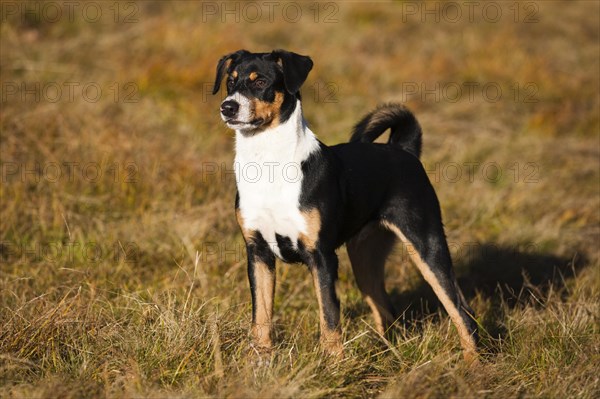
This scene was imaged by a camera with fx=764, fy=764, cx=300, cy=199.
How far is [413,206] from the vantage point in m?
4.64

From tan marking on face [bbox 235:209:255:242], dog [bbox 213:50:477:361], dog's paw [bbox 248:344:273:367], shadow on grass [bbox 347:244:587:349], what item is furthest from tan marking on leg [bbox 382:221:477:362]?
dog's paw [bbox 248:344:273:367]

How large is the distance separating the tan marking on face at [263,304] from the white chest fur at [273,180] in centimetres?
17

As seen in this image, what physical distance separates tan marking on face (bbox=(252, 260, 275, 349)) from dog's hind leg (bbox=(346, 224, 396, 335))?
889 mm

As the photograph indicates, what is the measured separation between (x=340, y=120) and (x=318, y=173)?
5111 mm

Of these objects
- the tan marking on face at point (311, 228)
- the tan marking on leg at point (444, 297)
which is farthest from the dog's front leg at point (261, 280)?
the tan marking on leg at point (444, 297)

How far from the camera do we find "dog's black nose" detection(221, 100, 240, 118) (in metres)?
4.06

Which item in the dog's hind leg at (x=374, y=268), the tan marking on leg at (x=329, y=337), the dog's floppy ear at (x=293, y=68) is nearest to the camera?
the tan marking on leg at (x=329, y=337)

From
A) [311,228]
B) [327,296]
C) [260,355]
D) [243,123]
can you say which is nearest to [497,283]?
[327,296]

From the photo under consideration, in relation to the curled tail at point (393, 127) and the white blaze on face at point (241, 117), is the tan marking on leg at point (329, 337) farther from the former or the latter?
the curled tail at point (393, 127)

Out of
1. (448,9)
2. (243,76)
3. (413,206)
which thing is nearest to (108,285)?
(243,76)

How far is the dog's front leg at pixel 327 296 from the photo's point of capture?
4059 mm

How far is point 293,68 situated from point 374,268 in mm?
1558

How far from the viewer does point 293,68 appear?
424 cm

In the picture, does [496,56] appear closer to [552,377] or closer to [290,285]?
[290,285]
